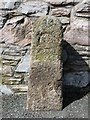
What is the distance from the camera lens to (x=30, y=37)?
350 cm

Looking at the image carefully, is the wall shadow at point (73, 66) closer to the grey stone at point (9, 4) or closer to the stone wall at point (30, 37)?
the stone wall at point (30, 37)

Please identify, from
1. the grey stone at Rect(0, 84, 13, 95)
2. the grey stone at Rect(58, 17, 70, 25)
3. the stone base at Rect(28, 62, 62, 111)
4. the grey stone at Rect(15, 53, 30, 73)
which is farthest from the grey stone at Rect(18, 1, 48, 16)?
the grey stone at Rect(0, 84, 13, 95)

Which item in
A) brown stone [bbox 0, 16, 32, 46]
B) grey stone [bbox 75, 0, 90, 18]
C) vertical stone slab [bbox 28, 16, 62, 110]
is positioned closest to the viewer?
vertical stone slab [bbox 28, 16, 62, 110]

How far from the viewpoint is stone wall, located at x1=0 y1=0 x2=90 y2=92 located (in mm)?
3416

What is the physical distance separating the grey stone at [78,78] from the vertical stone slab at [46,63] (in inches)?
14.5

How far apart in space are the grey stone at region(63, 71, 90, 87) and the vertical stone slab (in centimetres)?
37

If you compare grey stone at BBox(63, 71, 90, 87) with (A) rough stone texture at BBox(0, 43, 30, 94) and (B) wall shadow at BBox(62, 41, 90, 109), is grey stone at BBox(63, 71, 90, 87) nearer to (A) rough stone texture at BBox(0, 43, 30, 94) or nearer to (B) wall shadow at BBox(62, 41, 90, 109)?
(B) wall shadow at BBox(62, 41, 90, 109)

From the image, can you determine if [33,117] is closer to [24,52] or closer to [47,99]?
[47,99]

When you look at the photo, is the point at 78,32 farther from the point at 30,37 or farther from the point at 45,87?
the point at 45,87

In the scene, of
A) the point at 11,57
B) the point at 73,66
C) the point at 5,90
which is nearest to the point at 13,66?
the point at 11,57

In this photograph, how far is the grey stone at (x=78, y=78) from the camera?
3.53 metres

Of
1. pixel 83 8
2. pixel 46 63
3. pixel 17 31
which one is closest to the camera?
pixel 46 63

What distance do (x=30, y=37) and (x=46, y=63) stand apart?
48 cm


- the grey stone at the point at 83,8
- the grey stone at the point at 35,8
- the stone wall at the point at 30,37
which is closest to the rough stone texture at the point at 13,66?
the stone wall at the point at 30,37
